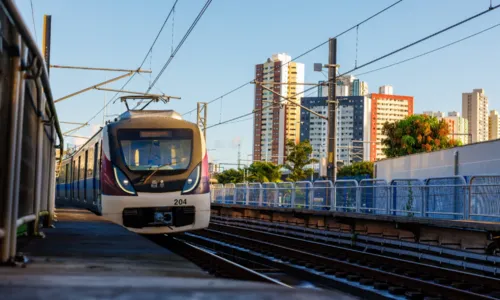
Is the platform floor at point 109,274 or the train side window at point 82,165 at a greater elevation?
the train side window at point 82,165

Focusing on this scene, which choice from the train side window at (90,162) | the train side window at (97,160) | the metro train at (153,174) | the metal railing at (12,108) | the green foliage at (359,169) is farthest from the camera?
the green foliage at (359,169)

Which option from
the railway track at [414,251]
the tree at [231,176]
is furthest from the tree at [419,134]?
the tree at [231,176]

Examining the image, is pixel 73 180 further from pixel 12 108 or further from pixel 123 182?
pixel 12 108

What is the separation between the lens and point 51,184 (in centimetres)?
1169

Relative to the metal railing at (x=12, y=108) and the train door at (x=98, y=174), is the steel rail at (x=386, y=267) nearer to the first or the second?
A: the train door at (x=98, y=174)

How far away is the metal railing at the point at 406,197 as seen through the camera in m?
15.7

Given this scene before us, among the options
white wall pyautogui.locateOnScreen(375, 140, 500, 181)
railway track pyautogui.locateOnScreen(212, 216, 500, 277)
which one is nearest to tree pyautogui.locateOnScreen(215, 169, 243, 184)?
white wall pyautogui.locateOnScreen(375, 140, 500, 181)

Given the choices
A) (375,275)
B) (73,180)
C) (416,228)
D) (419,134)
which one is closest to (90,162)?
(73,180)

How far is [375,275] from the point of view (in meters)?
11.9

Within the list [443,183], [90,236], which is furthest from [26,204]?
[443,183]

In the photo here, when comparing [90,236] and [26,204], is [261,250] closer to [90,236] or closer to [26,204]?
[90,236]

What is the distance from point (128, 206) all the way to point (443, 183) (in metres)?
7.63

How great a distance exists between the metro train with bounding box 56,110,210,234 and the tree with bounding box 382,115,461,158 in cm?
4474

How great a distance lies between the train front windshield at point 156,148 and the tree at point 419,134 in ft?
147
